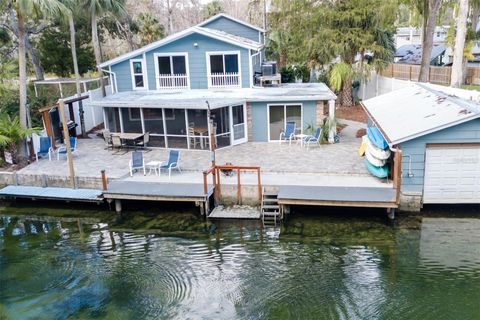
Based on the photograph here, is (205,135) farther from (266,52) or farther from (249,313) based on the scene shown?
(266,52)

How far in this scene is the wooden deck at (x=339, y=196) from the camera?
1340cm

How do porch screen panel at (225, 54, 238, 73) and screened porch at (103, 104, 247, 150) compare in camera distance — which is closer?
screened porch at (103, 104, 247, 150)

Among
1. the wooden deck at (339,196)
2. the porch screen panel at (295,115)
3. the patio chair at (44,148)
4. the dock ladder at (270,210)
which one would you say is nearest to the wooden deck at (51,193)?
the patio chair at (44,148)

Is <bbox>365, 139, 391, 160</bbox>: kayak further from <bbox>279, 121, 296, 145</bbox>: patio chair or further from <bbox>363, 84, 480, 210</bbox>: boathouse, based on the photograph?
<bbox>279, 121, 296, 145</bbox>: patio chair

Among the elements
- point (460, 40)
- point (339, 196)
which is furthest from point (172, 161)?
point (460, 40)

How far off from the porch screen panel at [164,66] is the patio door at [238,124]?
488 cm

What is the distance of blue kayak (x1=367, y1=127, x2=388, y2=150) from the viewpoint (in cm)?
1511

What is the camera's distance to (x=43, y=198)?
1589 cm

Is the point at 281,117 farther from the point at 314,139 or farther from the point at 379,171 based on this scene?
the point at 379,171

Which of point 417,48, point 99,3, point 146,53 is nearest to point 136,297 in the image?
point 146,53

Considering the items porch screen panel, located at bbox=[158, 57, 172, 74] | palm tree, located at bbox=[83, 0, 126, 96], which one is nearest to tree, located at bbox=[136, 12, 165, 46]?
palm tree, located at bbox=[83, 0, 126, 96]

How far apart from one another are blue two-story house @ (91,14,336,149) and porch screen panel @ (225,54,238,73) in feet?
0.16

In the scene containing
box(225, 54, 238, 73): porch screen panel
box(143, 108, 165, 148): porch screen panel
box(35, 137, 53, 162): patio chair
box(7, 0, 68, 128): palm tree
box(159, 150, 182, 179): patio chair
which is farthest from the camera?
box(225, 54, 238, 73): porch screen panel

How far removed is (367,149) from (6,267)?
1258 cm
